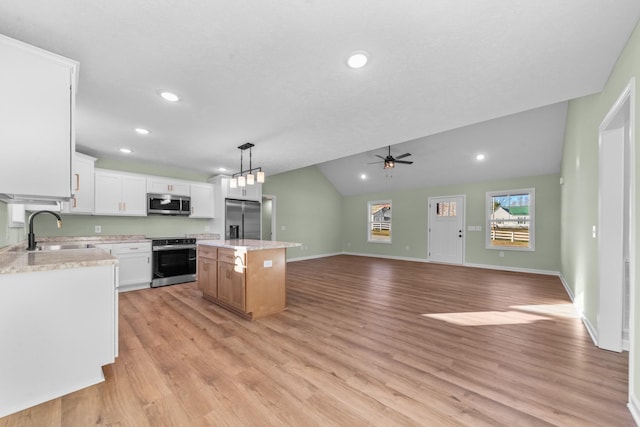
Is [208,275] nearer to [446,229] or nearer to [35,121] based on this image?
[35,121]

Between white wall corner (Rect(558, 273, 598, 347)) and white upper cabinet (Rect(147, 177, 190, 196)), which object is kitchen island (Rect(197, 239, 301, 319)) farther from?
white wall corner (Rect(558, 273, 598, 347))

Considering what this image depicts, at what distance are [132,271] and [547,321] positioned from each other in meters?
6.06

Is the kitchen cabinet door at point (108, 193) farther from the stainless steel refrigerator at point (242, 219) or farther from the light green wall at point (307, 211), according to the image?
the light green wall at point (307, 211)

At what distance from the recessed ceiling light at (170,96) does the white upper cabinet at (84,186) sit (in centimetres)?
269

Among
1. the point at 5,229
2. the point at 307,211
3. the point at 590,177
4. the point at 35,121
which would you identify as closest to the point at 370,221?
the point at 307,211

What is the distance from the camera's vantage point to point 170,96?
8.30ft

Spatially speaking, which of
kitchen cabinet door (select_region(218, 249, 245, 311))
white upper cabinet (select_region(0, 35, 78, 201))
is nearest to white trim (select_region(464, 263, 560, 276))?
kitchen cabinet door (select_region(218, 249, 245, 311))

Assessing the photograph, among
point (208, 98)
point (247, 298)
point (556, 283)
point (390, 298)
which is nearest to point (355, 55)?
point (208, 98)

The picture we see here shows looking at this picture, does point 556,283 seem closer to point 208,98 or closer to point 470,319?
point 470,319

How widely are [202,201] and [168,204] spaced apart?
688mm

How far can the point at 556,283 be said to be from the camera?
201 inches

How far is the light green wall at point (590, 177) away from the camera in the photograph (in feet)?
5.35

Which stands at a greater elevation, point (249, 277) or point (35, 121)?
point (35, 121)

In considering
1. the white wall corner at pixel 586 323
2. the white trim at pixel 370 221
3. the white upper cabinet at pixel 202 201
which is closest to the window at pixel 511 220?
the white wall corner at pixel 586 323
